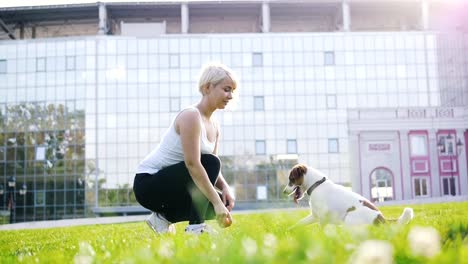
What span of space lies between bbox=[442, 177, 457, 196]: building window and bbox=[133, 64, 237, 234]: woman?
55570 millimetres

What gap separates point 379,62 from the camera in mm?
60812

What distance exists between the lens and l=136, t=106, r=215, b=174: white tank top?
5664mm

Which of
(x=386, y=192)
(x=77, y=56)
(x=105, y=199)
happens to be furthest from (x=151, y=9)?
(x=386, y=192)

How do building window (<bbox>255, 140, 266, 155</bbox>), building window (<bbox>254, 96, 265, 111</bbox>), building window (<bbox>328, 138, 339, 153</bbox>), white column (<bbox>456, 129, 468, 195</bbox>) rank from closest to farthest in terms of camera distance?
white column (<bbox>456, 129, 468, 195</bbox>), building window (<bbox>328, 138, 339, 153</bbox>), building window (<bbox>255, 140, 266, 155</bbox>), building window (<bbox>254, 96, 265, 111</bbox>)

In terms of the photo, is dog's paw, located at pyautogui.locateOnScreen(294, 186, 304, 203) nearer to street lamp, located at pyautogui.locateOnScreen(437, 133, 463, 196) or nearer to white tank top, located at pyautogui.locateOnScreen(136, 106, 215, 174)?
white tank top, located at pyautogui.locateOnScreen(136, 106, 215, 174)

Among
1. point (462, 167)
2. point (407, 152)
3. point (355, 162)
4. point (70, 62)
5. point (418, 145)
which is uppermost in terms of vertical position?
point (70, 62)

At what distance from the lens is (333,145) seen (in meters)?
58.8

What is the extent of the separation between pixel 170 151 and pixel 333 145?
178ft

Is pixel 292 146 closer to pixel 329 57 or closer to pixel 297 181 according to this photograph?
pixel 329 57

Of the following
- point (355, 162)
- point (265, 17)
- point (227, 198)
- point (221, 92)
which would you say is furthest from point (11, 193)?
point (221, 92)

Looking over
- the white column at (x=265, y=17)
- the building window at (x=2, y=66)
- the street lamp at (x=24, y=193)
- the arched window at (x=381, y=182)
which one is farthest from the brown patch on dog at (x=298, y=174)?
the building window at (x=2, y=66)

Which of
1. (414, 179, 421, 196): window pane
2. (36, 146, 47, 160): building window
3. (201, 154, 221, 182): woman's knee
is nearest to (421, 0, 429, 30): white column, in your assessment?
(414, 179, 421, 196): window pane

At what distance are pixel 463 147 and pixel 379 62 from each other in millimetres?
12504

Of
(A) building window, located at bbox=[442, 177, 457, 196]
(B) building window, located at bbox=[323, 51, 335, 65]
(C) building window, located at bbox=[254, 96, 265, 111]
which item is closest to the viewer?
(A) building window, located at bbox=[442, 177, 457, 196]
